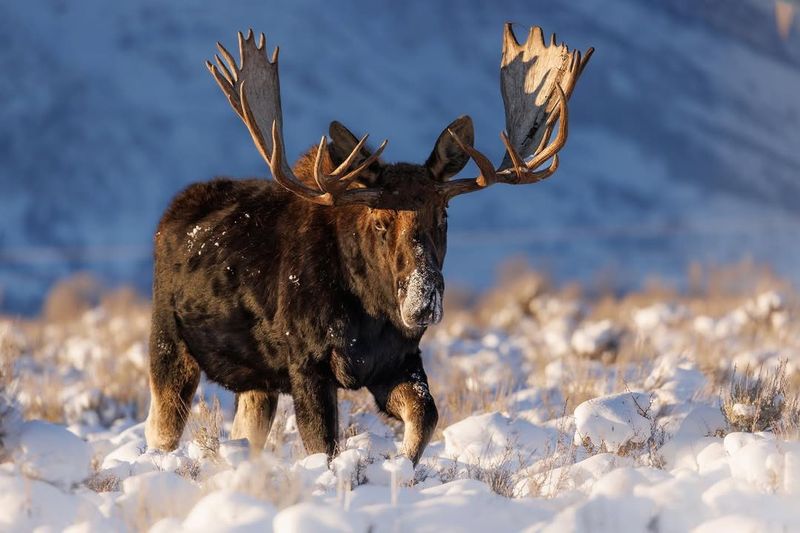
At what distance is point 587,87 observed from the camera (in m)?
85.8

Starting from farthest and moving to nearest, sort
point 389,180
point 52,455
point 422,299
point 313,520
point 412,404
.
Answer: point 389,180 < point 412,404 < point 422,299 < point 52,455 < point 313,520

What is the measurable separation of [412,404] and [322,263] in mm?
866

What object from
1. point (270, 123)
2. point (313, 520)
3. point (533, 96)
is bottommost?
point (313, 520)

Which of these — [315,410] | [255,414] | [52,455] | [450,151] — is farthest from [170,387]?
[52,455]

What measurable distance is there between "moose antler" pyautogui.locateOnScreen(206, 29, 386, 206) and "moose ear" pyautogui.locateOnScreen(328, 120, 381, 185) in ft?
0.31

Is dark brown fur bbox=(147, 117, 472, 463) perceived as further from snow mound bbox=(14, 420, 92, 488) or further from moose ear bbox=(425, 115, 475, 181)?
snow mound bbox=(14, 420, 92, 488)

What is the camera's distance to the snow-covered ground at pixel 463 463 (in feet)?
13.4

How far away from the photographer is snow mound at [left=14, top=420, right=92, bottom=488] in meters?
4.36

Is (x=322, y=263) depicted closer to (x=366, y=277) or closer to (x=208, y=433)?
(x=366, y=277)

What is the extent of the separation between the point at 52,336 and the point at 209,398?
8151mm

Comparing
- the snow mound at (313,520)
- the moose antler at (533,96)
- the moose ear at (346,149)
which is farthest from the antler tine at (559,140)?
the snow mound at (313,520)

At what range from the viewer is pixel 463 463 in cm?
595

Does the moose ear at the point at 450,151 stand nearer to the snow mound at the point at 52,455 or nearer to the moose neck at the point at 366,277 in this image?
the moose neck at the point at 366,277

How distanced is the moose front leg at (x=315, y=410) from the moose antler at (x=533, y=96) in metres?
1.22
